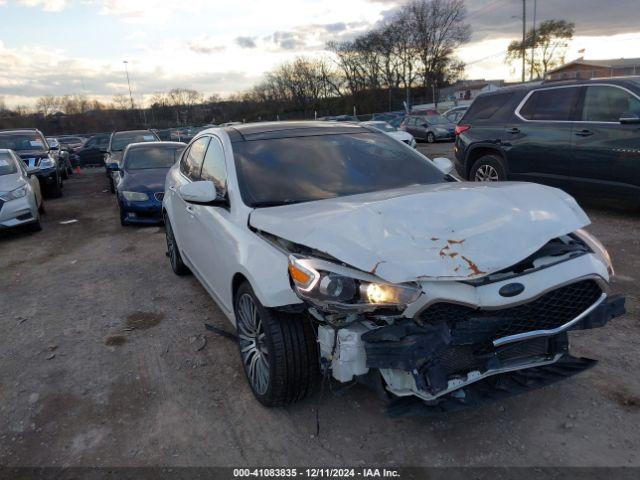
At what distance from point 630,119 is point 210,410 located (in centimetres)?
603

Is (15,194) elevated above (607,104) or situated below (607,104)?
below

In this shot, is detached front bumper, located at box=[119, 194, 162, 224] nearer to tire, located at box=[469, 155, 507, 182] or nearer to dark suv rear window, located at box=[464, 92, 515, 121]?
tire, located at box=[469, 155, 507, 182]

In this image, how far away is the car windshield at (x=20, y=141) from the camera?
1324cm

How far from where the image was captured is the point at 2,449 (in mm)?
2883

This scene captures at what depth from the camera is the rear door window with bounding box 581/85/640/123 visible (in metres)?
6.36

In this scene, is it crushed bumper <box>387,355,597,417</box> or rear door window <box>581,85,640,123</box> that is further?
rear door window <box>581,85,640,123</box>

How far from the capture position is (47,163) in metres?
13.0

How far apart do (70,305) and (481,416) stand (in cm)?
421

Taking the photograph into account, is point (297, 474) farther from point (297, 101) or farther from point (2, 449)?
point (297, 101)

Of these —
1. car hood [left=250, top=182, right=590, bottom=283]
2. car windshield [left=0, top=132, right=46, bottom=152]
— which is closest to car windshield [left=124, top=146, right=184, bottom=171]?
car windshield [left=0, top=132, right=46, bottom=152]

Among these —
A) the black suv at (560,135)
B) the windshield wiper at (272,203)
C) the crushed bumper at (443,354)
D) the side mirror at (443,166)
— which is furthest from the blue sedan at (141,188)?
the crushed bumper at (443,354)

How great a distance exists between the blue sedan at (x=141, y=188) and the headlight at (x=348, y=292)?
21.3 feet

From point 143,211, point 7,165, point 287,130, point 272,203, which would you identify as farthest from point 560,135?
point 7,165

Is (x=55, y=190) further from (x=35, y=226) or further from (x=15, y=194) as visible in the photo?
(x=15, y=194)
